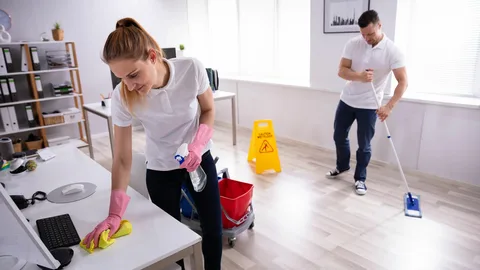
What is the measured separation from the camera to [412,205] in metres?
2.72

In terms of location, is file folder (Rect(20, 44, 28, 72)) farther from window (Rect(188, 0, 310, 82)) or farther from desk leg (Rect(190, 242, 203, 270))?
desk leg (Rect(190, 242, 203, 270))

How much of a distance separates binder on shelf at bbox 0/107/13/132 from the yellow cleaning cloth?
3767 millimetres

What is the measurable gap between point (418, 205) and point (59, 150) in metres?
2.67

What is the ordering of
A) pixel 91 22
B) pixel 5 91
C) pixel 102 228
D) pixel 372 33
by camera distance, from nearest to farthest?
pixel 102 228
pixel 372 33
pixel 5 91
pixel 91 22

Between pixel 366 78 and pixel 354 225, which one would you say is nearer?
pixel 354 225

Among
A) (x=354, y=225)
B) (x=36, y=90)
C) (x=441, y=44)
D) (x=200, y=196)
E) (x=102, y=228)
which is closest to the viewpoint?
(x=102, y=228)

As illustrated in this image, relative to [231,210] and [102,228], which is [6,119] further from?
[102,228]

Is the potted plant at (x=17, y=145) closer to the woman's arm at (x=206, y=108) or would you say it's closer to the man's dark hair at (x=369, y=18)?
the woman's arm at (x=206, y=108)

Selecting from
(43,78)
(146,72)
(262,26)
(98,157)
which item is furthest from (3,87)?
(146,72)

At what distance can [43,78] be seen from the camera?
4559 millimetres

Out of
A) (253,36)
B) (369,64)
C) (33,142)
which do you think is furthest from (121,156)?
(253,36)

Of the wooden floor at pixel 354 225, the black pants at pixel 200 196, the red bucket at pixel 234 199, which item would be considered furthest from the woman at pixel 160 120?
A: the wooden floor at pixel 354 225

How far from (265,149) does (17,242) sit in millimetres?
2700

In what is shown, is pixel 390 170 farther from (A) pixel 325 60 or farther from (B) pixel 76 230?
(B) pixel 76 230
